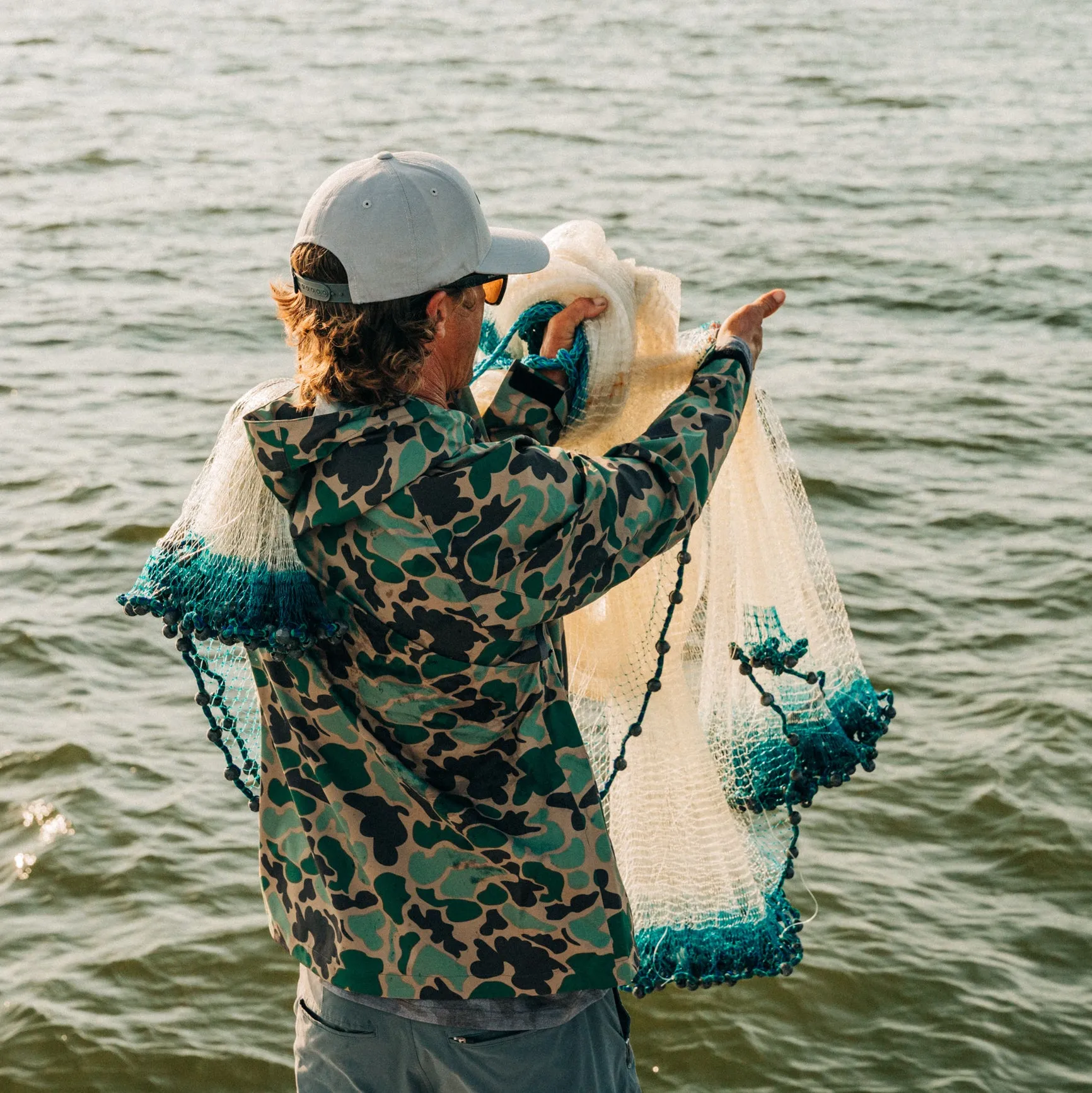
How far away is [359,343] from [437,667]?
0.45 metres

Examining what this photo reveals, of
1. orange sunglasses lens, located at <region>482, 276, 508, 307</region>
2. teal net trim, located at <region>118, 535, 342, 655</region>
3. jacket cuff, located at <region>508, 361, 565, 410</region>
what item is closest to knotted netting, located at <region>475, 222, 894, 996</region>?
jacket cuff, located at <region>508, 361, 565, 410</region>

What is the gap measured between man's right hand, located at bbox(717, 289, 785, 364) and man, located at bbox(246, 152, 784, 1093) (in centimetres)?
1

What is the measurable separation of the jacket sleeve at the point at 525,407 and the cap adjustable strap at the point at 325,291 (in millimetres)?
405

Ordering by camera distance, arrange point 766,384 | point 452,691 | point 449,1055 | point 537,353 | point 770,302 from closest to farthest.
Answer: point 452,691 → point 449,1055 → point 770,302 → point 537,353 → point 766,384

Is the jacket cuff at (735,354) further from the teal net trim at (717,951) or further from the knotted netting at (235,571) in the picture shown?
the teal net trim at (717,951)

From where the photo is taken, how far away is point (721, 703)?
9.80 feet

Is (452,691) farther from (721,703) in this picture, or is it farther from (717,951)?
(717,951)

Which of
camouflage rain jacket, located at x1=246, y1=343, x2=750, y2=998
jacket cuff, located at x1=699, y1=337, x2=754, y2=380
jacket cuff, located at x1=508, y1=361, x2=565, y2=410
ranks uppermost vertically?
jacket cuff, located at x1=699, y1=337, x2=754, y2=380

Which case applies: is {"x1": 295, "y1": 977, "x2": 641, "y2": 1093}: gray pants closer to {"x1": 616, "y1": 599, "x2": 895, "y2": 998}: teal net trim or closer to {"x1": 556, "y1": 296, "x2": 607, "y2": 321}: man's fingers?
{"x1": 616, "y1": 599, "x2": 895, "y2": 998}: teal net trim

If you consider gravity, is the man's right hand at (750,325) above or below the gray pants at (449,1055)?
above

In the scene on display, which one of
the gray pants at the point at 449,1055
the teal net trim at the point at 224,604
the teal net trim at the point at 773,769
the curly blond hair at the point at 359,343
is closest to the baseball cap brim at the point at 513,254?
the curly blond hair at the point at 359,343

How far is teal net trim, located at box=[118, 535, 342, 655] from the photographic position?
7.16 ft

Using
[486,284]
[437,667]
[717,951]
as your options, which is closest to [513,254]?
[486,284]

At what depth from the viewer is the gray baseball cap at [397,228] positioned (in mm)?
2068
